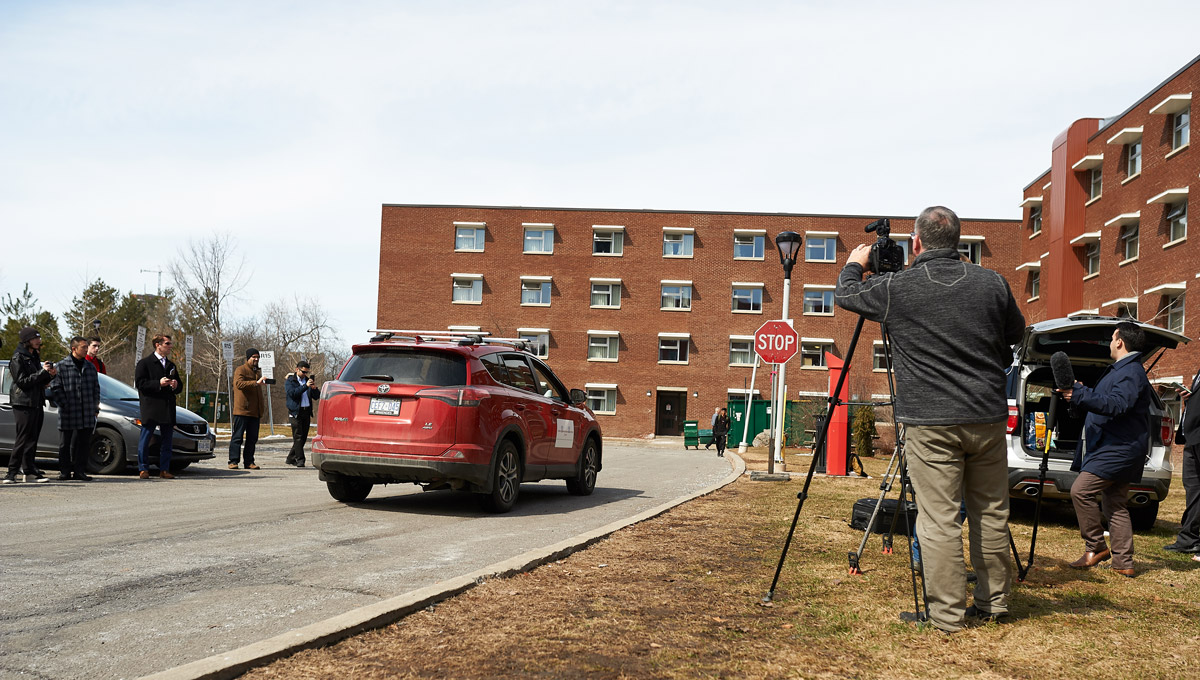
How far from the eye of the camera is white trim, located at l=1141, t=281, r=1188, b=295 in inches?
1255

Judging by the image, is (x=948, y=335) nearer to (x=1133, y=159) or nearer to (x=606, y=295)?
(x=1133, y=159)

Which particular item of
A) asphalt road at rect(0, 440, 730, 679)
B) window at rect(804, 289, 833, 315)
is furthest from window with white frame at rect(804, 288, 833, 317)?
asphalt road at rect(0, 440, 730, 679)

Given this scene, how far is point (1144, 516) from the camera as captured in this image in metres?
9.59

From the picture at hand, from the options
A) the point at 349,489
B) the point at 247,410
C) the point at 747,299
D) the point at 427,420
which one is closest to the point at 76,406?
the point at 247,410

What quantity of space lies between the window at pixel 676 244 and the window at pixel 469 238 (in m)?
11.3

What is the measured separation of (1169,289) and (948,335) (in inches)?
1325

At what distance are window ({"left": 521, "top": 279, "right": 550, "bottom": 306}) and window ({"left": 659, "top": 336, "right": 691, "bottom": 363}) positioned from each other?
297 inches

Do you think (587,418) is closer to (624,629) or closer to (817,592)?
(817,592)

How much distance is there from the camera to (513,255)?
56.8 m

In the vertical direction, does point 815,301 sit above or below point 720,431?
above

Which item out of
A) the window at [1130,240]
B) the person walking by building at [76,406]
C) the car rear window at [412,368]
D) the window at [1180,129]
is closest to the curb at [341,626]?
the car rear window at [412,368]

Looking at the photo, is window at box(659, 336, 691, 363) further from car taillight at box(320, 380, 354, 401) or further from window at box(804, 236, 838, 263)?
car taillight at box(320, 380, 354, 401)

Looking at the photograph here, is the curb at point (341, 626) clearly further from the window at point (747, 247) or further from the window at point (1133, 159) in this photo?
the window at point (747, 247)

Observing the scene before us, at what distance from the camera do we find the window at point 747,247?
184 feet
